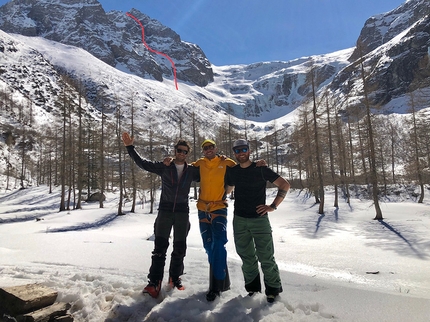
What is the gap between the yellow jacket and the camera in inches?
140

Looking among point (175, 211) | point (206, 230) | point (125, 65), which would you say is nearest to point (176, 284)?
point (206, 230)

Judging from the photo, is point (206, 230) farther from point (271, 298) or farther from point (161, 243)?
point (271, 298)

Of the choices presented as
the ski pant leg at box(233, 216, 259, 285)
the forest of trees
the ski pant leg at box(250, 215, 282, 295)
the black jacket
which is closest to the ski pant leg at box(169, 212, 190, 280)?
the black jacket

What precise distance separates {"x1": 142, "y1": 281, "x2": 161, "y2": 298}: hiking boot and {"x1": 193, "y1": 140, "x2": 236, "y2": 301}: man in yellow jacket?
66 centimetres

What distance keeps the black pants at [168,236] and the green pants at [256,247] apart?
0.78m

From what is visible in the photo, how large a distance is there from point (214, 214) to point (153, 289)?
1.24 meters

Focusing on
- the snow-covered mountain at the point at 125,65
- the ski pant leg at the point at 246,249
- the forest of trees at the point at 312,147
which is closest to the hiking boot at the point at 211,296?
the ski pant leg at the point at 246,249

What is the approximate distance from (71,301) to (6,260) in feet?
12.4

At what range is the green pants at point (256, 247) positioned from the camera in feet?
11.0

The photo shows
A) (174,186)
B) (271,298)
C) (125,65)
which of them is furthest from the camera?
(125,65)

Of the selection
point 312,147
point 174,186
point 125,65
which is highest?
point 125,65

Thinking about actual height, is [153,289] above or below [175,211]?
below

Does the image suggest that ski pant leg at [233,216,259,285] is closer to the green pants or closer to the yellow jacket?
the green pants

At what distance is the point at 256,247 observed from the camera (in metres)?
3.43
